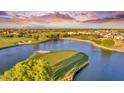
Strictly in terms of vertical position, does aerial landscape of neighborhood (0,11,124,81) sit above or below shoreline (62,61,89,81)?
above

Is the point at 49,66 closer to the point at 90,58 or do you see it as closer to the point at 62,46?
the point at 62,46

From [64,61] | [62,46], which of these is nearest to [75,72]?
[64,61]

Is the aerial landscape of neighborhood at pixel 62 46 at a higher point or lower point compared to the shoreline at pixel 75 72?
higher
